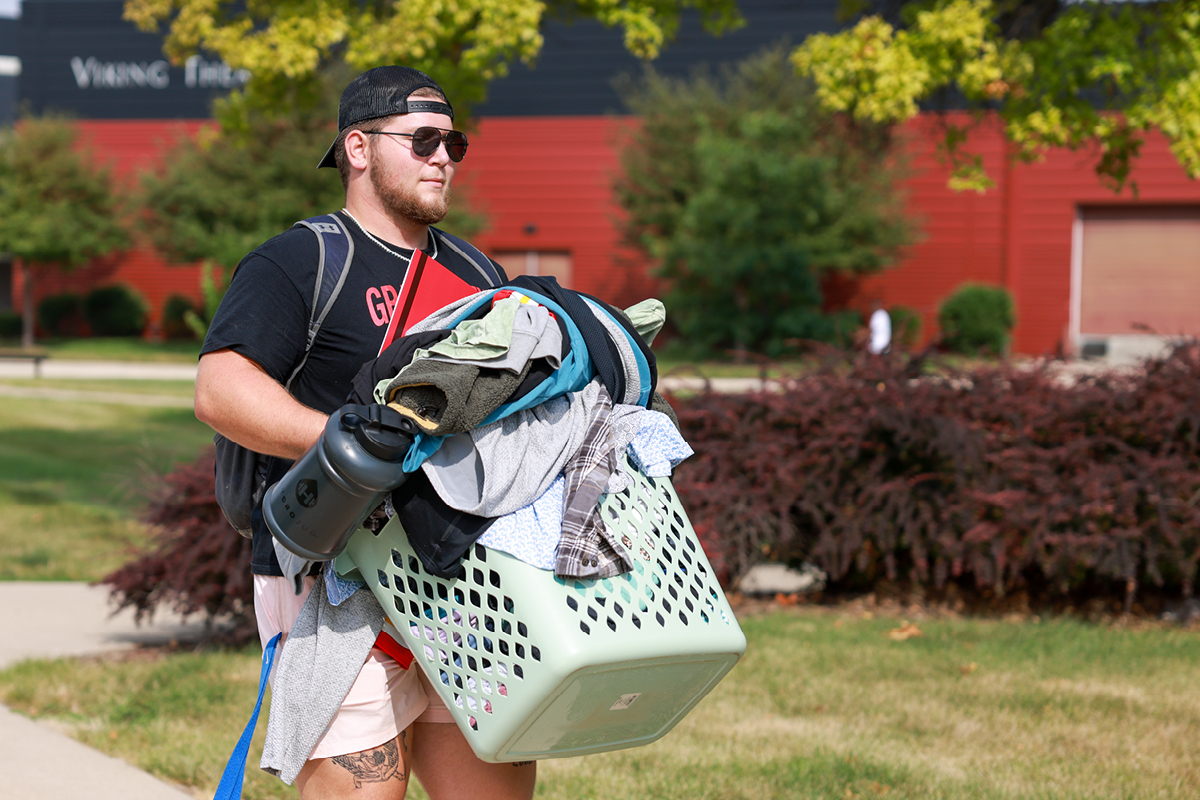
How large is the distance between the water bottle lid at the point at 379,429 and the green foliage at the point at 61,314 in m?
37.9

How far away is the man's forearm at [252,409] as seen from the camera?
1.97 meters

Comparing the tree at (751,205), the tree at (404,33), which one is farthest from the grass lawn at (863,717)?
the tree at (751,205)

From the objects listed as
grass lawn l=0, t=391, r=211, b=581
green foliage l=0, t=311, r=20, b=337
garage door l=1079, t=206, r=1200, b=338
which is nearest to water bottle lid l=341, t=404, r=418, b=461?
grass lawn l=0, t=391, r=211, b=581

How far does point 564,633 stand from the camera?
1787 millimetres

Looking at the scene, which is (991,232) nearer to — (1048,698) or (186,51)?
(186,51)

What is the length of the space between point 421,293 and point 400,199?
0.20 metres

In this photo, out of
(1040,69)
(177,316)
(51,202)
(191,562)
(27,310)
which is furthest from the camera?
(177,316)

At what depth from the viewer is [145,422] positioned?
1498 cm

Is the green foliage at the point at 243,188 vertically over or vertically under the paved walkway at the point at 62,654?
over

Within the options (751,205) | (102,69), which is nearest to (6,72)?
(102,69)

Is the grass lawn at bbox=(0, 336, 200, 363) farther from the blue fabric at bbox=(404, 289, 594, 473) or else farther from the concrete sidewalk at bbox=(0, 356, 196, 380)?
the blue fabric at bbox=(404, 289, 594, 473)

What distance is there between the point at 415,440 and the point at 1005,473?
5033 mm

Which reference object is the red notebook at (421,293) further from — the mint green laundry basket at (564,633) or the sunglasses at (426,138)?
the mint green laundry basket at (564,633)

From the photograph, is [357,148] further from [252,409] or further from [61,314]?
[61,314]
